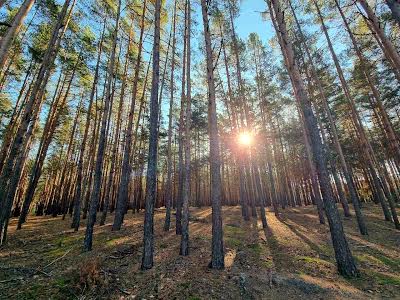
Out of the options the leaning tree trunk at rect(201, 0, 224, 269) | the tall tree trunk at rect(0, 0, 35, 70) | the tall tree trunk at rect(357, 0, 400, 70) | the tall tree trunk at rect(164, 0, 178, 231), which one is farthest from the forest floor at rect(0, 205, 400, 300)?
the tall tree trunk at rect(357, 0, 400, 70)

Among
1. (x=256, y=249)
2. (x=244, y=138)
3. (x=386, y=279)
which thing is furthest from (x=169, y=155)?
(x=386, y=279)

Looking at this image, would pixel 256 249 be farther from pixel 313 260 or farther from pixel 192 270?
pixel 192 270

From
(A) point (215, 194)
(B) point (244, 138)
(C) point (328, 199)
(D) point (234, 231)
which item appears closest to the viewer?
(C) point (328, 199)

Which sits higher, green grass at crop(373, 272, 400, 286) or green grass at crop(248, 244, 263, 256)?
green grass at crop(248, 244, 263, 256)

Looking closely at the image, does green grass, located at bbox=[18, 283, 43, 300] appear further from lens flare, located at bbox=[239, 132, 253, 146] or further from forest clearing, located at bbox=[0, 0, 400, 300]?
lens flare, located at bbox=[239, 132, 253, 146]

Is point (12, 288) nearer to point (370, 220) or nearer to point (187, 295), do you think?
point (187, 295)

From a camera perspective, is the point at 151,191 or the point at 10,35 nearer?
the point at 10,35

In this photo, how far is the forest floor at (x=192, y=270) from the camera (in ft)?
16.1

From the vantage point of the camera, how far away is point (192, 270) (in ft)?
19.7

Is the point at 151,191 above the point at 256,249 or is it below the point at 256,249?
above

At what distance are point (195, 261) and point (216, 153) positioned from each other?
3.40m

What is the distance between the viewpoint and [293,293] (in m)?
4.96

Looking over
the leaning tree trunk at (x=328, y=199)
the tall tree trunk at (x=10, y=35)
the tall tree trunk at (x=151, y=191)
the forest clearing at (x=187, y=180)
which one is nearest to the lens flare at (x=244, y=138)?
the forest clearing at (x=187, y=180)

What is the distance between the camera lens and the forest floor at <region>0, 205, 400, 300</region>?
4.90 meters
